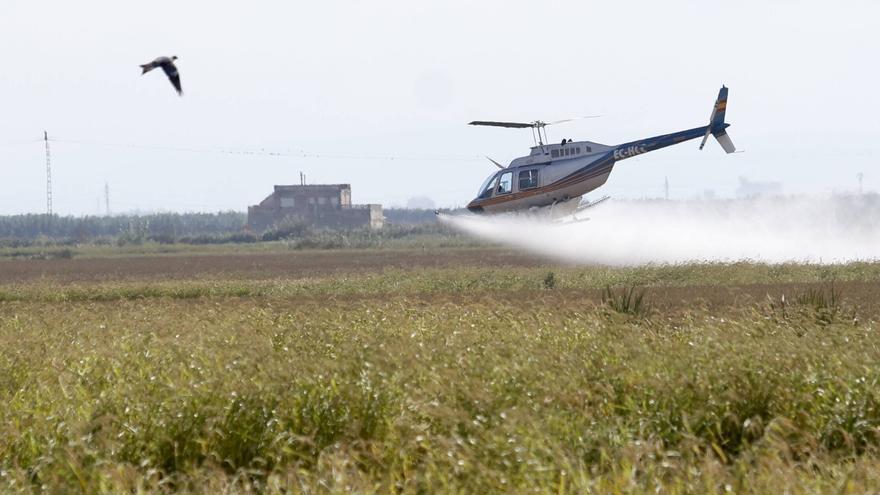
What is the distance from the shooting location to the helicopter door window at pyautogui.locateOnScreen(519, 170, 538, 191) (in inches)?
1686

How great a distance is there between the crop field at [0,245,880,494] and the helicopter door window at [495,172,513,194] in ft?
81.5

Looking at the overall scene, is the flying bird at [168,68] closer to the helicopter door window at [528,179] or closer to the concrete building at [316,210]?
the helicopter door window at [528,179]

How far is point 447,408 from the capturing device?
413 inches

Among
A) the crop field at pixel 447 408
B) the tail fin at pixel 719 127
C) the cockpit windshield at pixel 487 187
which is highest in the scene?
the tail fin at pixel 719 127

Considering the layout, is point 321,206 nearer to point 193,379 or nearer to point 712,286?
point 712,286

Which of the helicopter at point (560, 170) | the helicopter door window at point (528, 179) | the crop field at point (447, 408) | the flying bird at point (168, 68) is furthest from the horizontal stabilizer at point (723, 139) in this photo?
the flying bird at point (168, 68)

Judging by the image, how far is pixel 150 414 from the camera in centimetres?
1176

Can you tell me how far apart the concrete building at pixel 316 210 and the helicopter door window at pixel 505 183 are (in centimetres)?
12209

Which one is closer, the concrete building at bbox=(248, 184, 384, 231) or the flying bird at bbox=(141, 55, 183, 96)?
the flying bird at bbox=(141, 55, 183, 96)

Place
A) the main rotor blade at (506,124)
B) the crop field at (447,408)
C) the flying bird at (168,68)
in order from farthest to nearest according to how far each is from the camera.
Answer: the main rotor blade at (506,124) → the flying bird at (168,68) → the crop field at (447,408)

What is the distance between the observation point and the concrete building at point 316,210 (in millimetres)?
167125

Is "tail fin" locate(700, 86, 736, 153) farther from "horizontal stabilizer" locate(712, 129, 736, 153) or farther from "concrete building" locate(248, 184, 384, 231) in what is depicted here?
"concrete building" locate(248, 184, 384, 231)

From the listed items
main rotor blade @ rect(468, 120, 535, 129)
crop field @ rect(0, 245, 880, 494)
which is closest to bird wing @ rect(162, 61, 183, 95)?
crop field @ rect(0, 245, 880, 494)

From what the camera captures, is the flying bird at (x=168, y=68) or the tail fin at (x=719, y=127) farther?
the tail fin at (x=719, y=127)
